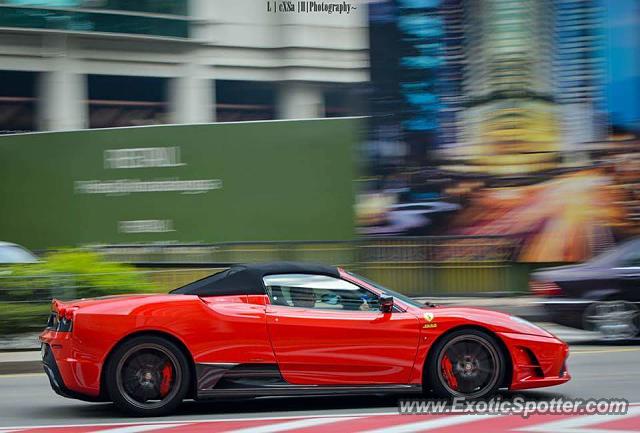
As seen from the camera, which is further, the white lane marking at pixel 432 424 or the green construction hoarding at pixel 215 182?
the green construction hoarding at pixel 215 182

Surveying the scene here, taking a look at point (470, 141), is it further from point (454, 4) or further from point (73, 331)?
point (73, 331)

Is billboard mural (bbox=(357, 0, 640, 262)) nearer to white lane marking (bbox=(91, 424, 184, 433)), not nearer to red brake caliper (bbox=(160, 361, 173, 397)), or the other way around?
red brake caliper (bbox=(160, 361, 173, 397))

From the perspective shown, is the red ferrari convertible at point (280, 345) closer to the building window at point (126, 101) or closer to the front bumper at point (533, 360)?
the front bumper at point (533, 360)

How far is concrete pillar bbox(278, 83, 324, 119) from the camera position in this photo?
33.2 meters

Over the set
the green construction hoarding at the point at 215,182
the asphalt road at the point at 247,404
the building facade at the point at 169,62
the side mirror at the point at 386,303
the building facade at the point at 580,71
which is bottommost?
the asphalt road at the point at 247,404

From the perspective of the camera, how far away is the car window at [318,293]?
8.53 m

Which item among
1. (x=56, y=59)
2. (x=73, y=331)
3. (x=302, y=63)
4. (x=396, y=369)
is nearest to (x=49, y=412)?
(x=73, y=331)

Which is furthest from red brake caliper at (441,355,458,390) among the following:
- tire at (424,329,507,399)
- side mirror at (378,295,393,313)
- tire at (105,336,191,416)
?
tire at (105,336,191,416)

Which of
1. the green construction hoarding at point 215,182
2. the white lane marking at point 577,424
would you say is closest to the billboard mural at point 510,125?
the green construction hoarding at point 215,182

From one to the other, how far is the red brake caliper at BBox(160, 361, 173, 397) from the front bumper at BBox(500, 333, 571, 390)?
8.86ft

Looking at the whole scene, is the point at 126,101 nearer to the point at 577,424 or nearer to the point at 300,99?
the point at 300,99

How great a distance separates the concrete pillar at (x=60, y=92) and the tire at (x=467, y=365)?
74.2 ft

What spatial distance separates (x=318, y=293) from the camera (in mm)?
8570

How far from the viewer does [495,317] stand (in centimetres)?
870
